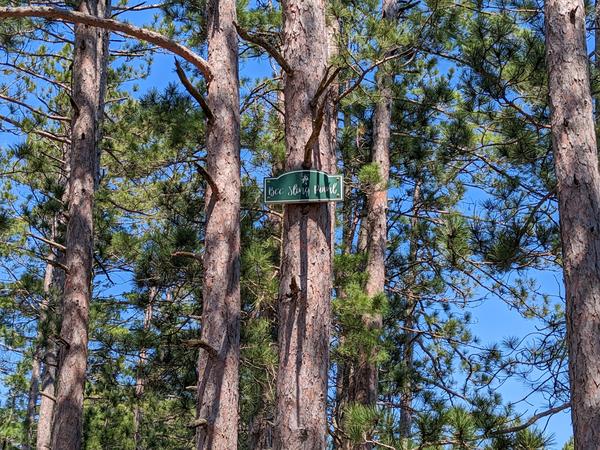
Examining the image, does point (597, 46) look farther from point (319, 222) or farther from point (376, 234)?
point (319, 222)

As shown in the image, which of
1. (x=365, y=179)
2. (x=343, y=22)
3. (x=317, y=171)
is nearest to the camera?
(x=317, y=171)

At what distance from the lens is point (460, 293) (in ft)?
30.4

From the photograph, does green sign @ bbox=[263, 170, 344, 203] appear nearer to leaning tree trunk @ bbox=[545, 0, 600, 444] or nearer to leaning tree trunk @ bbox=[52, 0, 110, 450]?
leaning tree trunk @ bbox=[545, 0, 600, 444]

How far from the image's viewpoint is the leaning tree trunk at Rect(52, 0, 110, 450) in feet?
22.4

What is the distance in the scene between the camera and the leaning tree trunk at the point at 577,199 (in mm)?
4109

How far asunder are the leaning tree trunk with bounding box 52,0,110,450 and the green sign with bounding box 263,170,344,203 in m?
4.09

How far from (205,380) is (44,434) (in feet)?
24.3

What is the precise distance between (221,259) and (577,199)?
234cm

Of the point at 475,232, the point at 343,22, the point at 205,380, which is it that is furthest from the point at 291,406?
the point at 343,22

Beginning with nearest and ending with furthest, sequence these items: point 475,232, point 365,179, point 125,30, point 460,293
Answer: point 125,30
point 475,232
point 365,179
point 460,293

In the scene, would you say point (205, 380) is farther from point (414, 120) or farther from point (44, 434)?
point (44, 434)

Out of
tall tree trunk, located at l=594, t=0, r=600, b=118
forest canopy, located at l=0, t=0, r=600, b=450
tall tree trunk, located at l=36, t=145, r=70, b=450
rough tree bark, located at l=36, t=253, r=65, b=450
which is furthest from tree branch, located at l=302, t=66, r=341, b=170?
rough tree bark, located at l=36, t=253, r=65, b=450

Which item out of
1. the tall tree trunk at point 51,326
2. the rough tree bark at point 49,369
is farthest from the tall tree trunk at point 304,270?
the rough tree bark at point 49,369

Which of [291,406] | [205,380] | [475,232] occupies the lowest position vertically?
[291,406]
